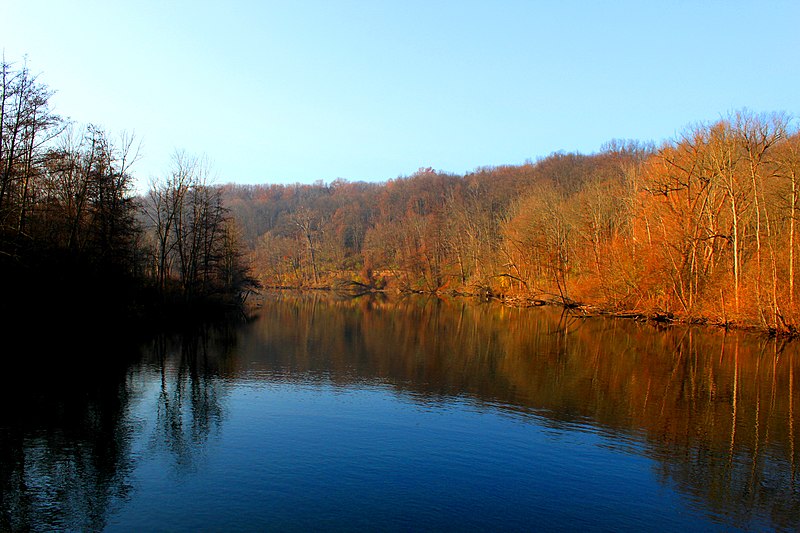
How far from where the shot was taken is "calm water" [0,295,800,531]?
865 centimetres

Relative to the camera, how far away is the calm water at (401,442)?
8648 millimetres

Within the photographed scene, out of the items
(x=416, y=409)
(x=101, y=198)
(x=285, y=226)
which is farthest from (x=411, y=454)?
(x=285, y=226)

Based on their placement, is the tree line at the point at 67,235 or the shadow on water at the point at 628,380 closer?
the shadow on water at the point at 628,380

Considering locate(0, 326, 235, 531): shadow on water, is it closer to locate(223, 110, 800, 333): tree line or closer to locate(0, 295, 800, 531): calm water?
locate(0, 295, 800, 531): calm water

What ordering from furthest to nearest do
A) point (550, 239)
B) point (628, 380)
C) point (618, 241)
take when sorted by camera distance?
point (550, 239) < point (618, 241) < point (628, 380)

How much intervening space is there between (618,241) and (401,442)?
36468 mm

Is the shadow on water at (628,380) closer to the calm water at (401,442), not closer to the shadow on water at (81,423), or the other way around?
the calm water at (401,442)

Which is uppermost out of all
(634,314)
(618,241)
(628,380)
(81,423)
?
(618,241)

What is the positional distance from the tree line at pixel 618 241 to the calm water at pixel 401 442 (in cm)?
1054

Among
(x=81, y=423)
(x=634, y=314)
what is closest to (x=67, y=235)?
(x=81, y=423)

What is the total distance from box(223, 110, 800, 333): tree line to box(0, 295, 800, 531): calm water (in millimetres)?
10539

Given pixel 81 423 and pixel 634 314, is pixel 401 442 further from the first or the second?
pixel 634 314

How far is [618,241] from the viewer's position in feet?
143

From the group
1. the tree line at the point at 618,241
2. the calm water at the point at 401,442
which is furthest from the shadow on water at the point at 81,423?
the tree line at the point at 618,241
